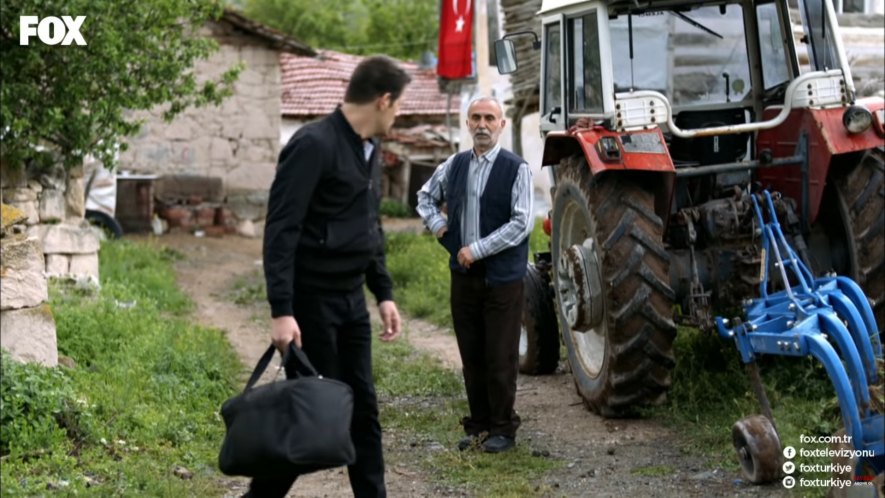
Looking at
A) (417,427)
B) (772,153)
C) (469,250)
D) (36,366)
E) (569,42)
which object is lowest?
(417,427)

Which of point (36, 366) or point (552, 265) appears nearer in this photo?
point (36, 366)

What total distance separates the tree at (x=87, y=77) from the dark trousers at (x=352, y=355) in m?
6.56

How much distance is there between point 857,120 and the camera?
7.38m

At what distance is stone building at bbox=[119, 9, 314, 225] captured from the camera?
2284 cm

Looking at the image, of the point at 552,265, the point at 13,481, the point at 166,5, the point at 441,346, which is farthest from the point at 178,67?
the point at 13,481

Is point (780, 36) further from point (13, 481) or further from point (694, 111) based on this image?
point (13, 481)

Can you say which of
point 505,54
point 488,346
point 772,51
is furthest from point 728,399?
point 505,54

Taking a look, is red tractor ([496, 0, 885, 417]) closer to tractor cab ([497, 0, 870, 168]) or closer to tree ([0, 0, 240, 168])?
tractor cab ([497, 0, 870, 168])

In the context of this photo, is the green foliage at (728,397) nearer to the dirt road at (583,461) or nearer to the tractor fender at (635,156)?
the dirt road at (583,461)

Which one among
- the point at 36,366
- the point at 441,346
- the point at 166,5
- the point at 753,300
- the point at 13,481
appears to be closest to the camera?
the point at 13,481

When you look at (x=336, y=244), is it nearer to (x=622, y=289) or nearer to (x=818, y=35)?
(x=622, y=289)

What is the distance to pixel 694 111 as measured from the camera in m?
8.29

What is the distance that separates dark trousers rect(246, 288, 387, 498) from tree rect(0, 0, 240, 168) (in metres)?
6.56

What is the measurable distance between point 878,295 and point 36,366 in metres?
4.67
